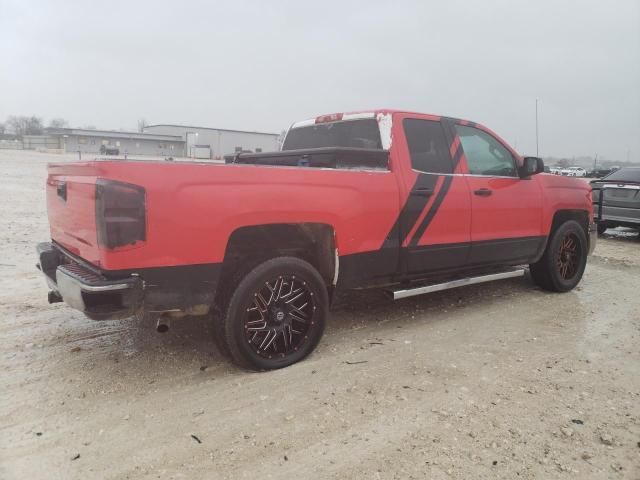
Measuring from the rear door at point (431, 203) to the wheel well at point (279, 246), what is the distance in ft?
2.37

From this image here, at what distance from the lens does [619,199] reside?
10.3 m

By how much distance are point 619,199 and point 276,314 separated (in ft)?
31.1

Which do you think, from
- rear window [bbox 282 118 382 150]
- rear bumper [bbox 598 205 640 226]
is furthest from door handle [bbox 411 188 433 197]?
rear bumper [bbox 598 205 640 226]

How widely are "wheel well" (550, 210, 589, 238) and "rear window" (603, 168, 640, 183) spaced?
5.32 metres

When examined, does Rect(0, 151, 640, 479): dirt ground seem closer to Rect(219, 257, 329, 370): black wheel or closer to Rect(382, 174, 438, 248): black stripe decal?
Rect(219, 257, 329, 370): black wheel

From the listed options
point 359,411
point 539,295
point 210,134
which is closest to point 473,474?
point 359,411

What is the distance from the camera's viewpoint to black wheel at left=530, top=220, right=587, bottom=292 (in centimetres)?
572

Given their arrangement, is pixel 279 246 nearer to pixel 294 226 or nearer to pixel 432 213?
pixel 294 226

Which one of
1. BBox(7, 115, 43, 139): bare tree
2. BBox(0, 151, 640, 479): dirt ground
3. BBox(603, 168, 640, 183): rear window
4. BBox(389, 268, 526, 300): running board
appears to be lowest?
BBox(0, 151, 640, 479): dirt ground

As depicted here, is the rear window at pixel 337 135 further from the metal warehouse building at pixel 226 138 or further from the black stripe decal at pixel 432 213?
the metal warehouse building at pixel 226 138

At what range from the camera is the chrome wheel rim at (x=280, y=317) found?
11.4 ft

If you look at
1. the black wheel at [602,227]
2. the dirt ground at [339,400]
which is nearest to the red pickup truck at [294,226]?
the dirt ground at [339,400]

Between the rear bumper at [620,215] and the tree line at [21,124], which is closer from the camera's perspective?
the rear bumper at [620,215]

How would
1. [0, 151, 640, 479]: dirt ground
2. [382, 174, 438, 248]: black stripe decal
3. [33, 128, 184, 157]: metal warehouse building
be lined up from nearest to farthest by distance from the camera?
1. [0, 151, 640, 479]: dirt ground
2. [382, 174, 438, 248]: black stripe decal
3. [33, 128, 184, 157]: metal warehouse building
